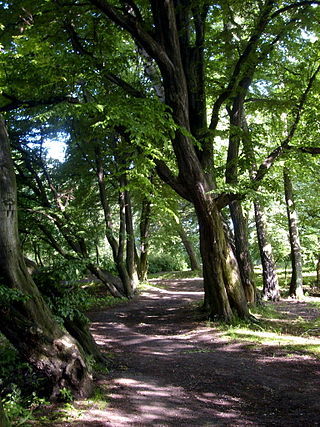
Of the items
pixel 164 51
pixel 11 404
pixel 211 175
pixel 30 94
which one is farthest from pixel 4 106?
pixel 11 404

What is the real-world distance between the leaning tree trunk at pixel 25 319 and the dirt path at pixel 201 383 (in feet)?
1.95

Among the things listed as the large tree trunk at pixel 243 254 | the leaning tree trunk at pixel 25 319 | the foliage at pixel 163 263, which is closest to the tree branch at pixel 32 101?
the leaning tree trunk at pixel 25 319

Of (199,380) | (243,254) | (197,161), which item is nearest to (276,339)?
(199,380)

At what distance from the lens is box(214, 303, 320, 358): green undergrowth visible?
716cm

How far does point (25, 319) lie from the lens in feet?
14.3

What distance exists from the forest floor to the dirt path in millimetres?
11

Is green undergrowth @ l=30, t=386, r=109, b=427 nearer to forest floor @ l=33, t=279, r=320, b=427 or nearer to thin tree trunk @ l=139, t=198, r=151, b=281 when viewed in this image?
forest floor @ l=33, t=279, r=320, b=427

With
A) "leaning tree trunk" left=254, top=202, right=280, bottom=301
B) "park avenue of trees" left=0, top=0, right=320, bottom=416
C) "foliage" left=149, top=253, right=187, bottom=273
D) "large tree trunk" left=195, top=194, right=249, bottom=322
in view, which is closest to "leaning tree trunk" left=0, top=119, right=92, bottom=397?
"park avenue of trees" left=0, top=0, right=320, bottom=416

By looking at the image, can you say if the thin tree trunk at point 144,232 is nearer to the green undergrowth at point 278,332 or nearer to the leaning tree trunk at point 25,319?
the green undergrowth at point 278,332

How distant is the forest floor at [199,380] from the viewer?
13.7 ft

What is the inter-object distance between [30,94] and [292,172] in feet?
29.1

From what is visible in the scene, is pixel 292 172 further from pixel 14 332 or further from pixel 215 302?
pixel 14 332

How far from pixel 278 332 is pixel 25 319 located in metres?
6.27

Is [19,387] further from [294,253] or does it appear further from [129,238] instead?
[294,253]
